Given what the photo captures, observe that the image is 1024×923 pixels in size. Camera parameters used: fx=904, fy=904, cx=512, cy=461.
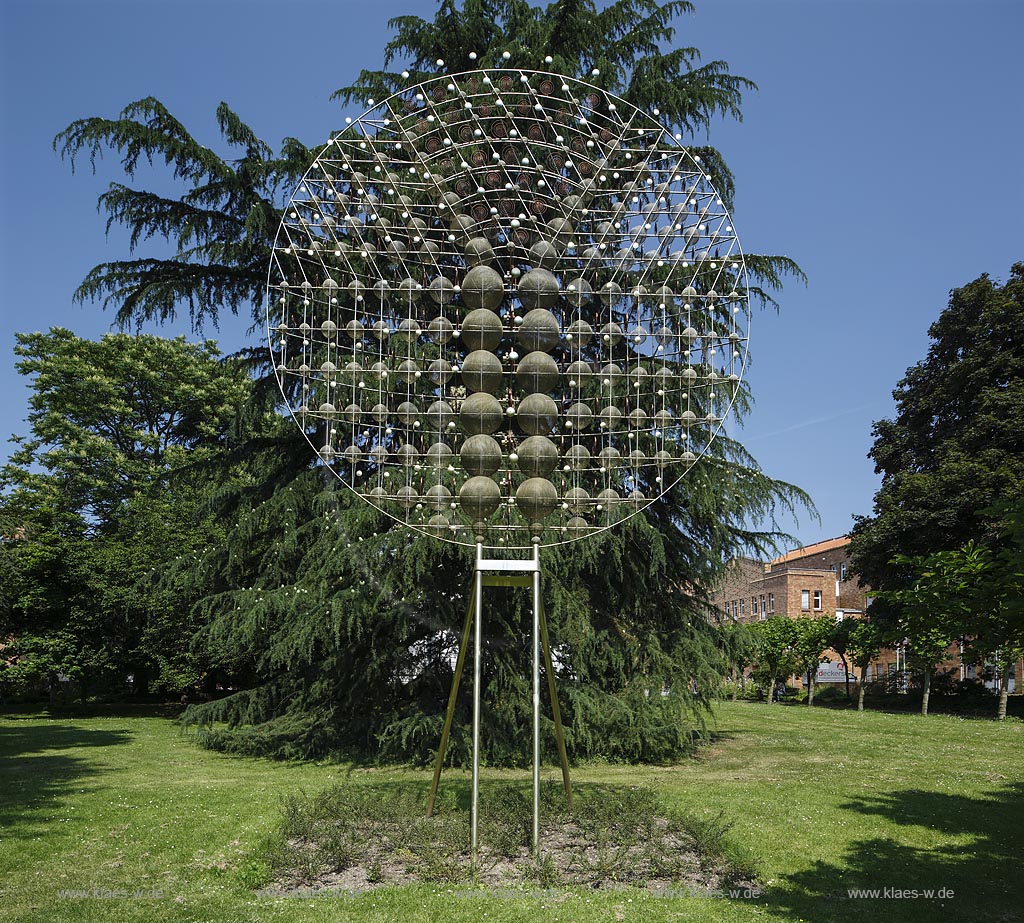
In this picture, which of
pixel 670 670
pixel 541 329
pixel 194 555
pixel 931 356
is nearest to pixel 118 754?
pixel 194 555

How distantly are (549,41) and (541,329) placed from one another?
9.92 metres

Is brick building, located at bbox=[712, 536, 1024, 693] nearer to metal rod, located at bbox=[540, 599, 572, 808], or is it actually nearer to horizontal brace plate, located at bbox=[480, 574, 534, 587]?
metal rod, located at bbox=[540, 599, 572, 808]

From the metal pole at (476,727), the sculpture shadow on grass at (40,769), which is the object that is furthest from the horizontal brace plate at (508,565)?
the sculpture shadow on grass at (40,769)

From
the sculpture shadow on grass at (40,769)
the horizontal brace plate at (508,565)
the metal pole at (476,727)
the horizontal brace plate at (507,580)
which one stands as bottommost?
the sculpture shadow on grass at (40,769)

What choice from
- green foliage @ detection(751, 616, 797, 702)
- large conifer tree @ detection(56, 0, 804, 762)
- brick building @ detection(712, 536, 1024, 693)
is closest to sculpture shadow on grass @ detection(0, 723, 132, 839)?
large conifer tree @ detection(56, 0, 804, 762)

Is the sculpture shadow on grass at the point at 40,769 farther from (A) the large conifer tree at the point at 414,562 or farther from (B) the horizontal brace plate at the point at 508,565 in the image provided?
(B) the horizontal brace plate at the point at 508,565

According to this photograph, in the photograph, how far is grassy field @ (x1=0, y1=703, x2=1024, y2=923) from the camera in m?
6.98

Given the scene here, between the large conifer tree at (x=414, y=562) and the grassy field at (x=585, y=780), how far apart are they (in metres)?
1.02

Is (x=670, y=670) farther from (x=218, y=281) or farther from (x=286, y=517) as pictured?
(x=218, y=281)

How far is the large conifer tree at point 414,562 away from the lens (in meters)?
14.4

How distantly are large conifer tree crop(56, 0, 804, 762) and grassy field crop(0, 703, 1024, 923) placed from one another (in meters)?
1.02

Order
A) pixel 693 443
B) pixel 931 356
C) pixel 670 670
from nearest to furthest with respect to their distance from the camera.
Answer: pixel 693 443, pixel 670 670, pixel 931 356

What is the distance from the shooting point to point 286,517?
1634 centimetres

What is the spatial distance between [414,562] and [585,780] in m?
4.04
